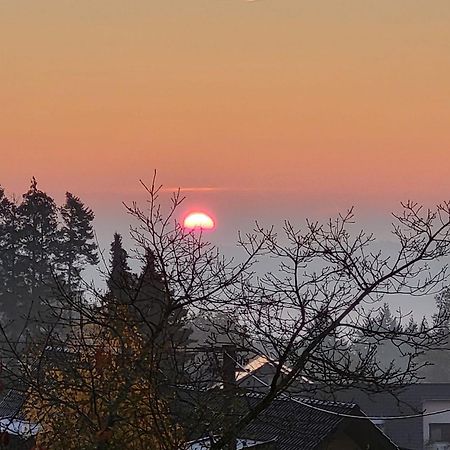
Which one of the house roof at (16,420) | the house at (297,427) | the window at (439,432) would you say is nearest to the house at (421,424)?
the window at (439,432)

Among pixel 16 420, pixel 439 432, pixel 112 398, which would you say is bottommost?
pixel 112 398

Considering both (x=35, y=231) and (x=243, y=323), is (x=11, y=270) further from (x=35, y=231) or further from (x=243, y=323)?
(x=243, y=323)

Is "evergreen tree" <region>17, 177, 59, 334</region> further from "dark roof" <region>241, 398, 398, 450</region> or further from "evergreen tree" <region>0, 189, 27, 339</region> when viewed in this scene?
"dark roof" <region>241, 398, 398, 450</region>

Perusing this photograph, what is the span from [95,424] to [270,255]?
74.9 inches

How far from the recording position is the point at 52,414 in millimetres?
8500

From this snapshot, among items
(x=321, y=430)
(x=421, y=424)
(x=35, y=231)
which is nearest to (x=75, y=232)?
(x=35, y=231)

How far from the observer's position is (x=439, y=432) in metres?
40.8

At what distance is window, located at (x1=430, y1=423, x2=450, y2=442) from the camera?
40562mm

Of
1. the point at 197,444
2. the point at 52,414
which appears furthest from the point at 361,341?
the point at 52,414

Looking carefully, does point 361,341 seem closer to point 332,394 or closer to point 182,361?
point 332,394

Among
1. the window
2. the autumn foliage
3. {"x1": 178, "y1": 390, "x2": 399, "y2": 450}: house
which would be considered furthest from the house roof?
the window

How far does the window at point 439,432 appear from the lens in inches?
1597

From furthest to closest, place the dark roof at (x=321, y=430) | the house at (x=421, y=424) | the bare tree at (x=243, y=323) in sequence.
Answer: the house at (x=421, y=424), the dark roof at (x=321, y=430), the bare tree at (x=243, y=323)

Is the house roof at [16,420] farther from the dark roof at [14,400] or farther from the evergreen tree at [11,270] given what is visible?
the evergreen tree at [11,270]
